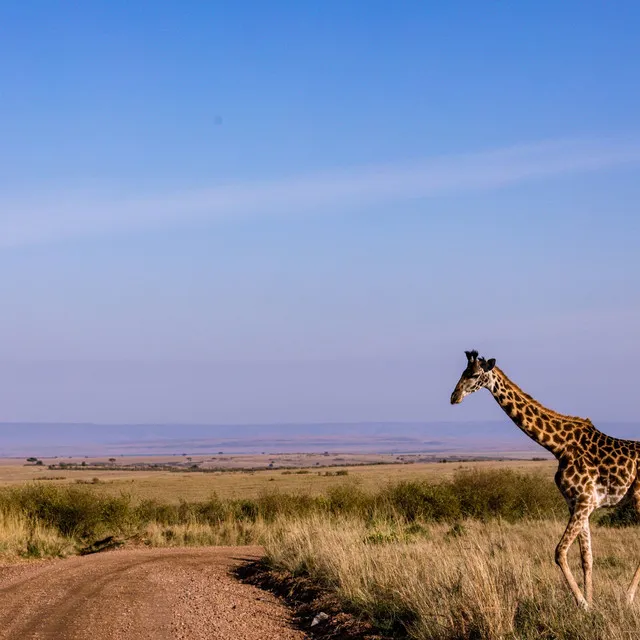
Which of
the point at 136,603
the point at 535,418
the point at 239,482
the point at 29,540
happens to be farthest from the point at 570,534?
the point at 239,482

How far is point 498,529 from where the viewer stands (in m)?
26.6

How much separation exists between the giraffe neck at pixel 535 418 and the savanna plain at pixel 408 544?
5.67 feet

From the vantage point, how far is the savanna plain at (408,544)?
10586 millimetres

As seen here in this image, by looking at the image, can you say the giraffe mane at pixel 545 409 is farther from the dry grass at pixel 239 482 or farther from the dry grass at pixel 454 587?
the dry grass at pixel 239 482

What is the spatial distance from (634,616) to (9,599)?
10.0m

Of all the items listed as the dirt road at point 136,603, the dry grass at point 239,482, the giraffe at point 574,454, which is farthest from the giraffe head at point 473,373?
the dry grass at point 239,482

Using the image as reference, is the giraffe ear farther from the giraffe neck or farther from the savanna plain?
the savanna plain

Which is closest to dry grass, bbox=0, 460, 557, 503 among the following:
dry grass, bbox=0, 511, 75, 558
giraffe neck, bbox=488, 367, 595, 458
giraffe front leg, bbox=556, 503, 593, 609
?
dry grass, bbox=0, 511, 75, 558

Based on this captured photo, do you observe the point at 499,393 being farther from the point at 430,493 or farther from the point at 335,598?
the point at 430,493

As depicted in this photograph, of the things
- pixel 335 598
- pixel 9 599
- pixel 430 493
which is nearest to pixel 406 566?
pixel 335 598

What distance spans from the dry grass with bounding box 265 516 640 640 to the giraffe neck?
168cm

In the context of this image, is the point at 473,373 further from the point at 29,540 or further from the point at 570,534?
the point at 29,540

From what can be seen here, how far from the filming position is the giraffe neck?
13.3m

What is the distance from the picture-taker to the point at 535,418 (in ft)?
44.0
